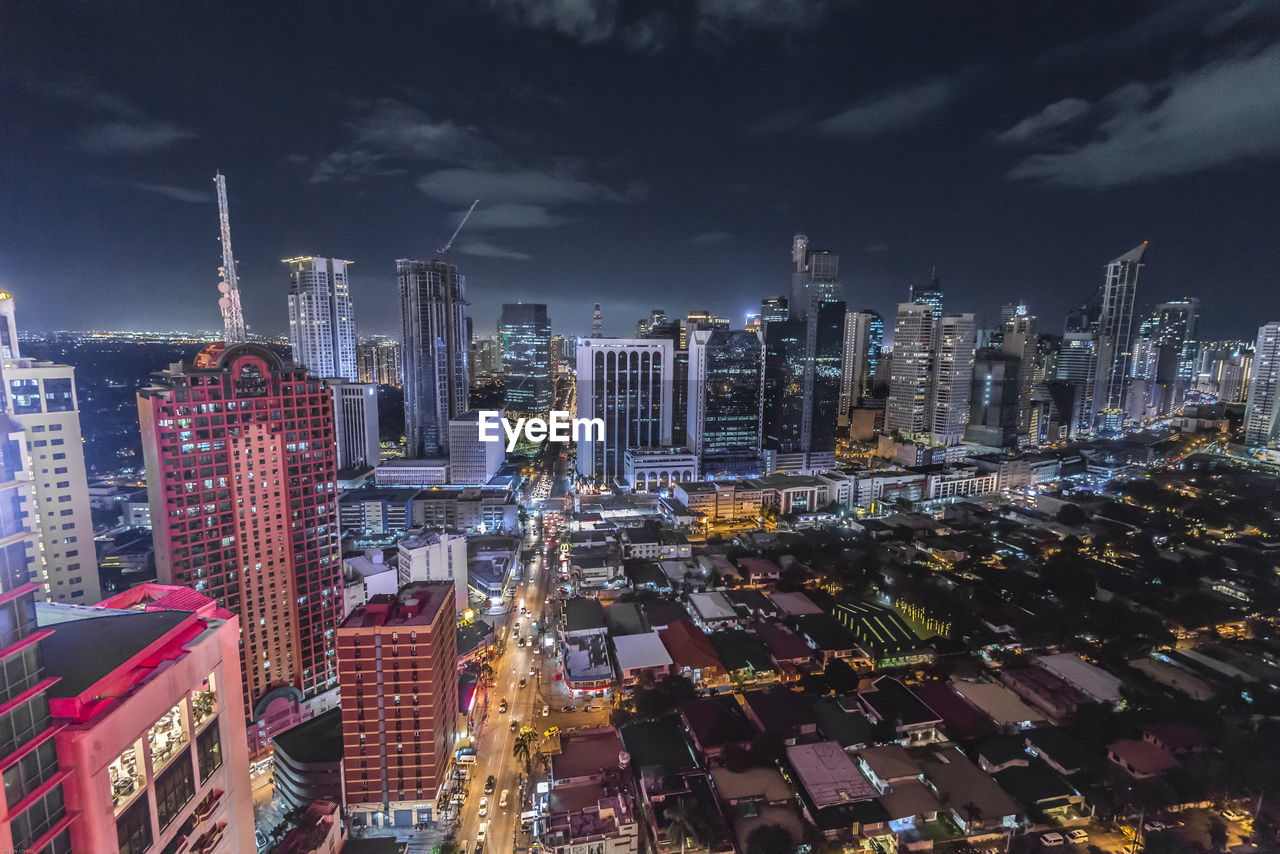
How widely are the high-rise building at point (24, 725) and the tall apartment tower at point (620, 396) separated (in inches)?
1183

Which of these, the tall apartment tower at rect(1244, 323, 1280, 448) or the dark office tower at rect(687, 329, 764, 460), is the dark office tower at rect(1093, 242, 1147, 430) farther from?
the dark office tower at rect(687, 329, 764, 460)

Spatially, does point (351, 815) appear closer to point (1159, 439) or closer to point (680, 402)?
point (680, 402)

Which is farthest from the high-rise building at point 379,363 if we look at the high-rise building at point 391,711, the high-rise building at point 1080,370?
the high-rise building at point 1080,370

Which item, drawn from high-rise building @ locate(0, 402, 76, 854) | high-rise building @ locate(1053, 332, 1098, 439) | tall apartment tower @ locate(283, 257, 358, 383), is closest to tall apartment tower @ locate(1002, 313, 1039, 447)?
high-rise building @ locate(1053, 332, 1098, 439)

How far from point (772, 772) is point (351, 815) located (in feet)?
28.6

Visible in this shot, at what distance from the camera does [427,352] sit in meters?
39.0

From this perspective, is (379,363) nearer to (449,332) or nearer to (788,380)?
(449,332)

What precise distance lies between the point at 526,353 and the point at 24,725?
162 ft

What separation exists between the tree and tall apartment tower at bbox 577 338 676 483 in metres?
24.2

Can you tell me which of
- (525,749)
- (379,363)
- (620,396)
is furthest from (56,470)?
(379,363)

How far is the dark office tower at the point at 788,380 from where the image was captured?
36.6 meters

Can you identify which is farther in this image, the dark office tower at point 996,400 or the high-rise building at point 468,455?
the dark office tower at point 996,400

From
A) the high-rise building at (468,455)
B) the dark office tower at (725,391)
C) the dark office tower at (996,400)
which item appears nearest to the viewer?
the high-rise building at (468,455)

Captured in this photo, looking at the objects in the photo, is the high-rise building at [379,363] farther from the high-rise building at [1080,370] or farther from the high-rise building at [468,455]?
the high-rise building at [1080,370]
